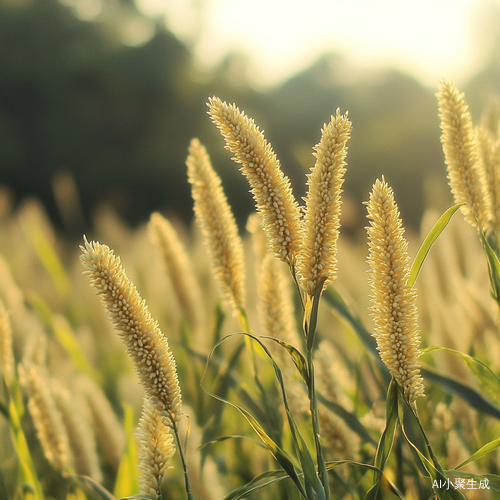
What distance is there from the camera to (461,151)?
0.76 meters

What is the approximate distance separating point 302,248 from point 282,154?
27.8ft

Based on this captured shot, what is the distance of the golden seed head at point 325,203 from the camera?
0.55 meters

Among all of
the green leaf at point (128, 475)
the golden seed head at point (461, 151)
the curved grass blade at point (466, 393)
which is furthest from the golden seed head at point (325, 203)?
the green leaf at point (128, 475)

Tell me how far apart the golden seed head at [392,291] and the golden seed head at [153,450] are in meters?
0.28

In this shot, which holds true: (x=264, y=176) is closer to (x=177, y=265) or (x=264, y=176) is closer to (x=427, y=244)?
(x=427, y=244)

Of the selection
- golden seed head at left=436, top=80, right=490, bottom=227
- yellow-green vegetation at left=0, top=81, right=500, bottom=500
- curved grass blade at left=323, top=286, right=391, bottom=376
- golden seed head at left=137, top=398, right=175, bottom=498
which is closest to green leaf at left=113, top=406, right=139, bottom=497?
yellow-green vegetation at left=0, top=81, right=500, bottom=500

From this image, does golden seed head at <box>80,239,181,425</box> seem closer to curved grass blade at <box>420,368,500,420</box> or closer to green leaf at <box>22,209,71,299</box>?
curved grass blade at <box>420,368,500,420</box>

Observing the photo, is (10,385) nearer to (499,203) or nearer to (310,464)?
(310,464)

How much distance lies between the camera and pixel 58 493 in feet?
4.70

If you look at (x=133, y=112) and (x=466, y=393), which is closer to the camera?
(x=466, y=393)

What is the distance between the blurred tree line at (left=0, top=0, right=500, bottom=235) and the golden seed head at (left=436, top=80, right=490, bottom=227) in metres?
7.48

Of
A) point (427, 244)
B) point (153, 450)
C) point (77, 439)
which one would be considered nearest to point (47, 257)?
point (77, 439)

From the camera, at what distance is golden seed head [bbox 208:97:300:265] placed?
1.91 feet

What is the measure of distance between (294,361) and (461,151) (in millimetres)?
415
